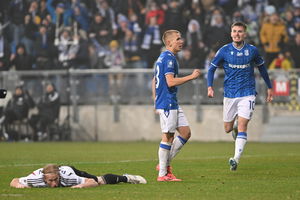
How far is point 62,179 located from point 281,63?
16615 mm

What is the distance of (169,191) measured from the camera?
11656mm

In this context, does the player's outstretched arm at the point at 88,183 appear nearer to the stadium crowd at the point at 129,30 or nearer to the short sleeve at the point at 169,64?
the short sleeve at the point at 169,64

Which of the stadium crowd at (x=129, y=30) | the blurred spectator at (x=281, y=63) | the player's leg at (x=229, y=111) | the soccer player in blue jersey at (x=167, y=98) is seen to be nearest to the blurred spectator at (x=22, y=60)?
the stadium crowd at (x=129, y=30)

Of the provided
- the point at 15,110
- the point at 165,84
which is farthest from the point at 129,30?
the point at 165,84

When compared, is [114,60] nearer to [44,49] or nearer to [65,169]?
[44,49]

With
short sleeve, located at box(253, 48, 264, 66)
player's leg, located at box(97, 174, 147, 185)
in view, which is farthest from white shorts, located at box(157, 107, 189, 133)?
short sleeve, located at box(253, 48, 264, 66)

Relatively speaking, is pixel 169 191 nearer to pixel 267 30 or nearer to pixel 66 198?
pixel 66 198

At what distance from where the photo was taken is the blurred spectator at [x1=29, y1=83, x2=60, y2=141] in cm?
2867

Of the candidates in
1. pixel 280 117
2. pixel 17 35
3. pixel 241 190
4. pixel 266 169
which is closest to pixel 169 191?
pixel 241 190

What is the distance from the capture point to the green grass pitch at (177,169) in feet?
37.0

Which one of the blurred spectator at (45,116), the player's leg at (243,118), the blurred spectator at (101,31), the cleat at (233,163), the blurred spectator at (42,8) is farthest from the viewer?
the blurred spectator at (42,8)

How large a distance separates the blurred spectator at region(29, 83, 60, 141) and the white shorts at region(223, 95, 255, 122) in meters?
13.2

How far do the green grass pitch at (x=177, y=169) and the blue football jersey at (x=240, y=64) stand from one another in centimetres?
133

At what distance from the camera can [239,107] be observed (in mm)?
15781
